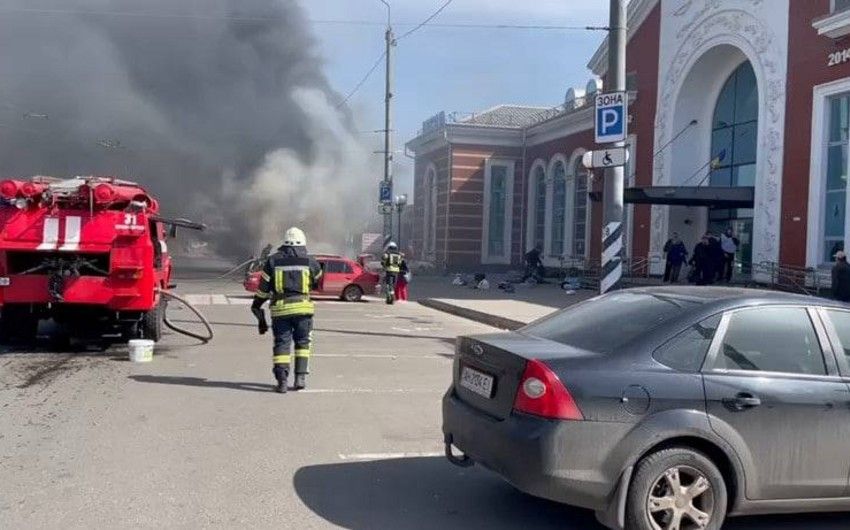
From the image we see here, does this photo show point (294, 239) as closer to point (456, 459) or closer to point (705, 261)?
point (456, 459)

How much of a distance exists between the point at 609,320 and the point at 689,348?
54 cm

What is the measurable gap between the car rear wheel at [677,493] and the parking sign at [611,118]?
23.2ft

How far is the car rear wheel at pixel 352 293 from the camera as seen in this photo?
72.7ft

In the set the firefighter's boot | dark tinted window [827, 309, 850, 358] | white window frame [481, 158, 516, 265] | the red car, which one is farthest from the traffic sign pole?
white window frame [481, 158, 516, 265]

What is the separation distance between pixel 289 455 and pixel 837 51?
55.7 feet

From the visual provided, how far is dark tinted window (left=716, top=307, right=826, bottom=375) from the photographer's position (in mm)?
4449

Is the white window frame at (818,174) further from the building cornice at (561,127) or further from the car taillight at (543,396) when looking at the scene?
the car taillight at (543,396)

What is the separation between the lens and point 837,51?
60.4 feet

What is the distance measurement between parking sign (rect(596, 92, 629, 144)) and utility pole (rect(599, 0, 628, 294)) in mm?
199

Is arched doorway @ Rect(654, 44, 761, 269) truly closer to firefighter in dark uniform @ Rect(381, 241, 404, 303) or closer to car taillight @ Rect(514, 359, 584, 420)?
firefighter in dark uniform @ Rect(381, 241, 404, 303)

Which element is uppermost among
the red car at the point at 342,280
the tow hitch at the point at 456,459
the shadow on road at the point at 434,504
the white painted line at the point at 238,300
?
the red car at the point at 342,280

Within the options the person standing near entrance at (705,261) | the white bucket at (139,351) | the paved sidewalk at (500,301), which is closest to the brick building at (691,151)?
the person standing near entrance at (705,261)

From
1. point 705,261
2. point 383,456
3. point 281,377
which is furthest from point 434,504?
point 705,261

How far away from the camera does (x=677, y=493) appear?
4.20 m
